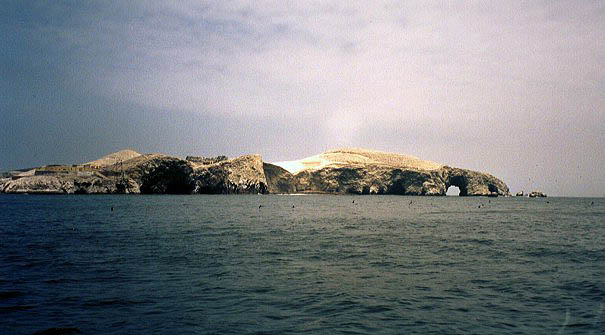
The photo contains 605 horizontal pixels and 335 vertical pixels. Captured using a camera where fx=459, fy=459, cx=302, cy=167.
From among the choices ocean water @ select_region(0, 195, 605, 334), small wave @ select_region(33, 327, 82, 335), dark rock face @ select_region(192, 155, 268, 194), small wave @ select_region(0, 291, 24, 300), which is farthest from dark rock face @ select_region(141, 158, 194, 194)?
small wave @ select_region(33, 327, 82, 335)

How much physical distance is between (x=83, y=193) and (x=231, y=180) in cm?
5350

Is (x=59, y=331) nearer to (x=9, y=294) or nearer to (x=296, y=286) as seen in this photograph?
(x=9, y=294)

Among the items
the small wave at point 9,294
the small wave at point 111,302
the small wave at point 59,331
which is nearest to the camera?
the small wave at point 59,331

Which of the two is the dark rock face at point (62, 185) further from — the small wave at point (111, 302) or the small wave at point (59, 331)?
the small wave at point (59, 331)

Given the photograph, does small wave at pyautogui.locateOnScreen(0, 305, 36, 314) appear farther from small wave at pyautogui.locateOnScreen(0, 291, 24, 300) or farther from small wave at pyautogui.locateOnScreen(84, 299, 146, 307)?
small wave at pyautogui.locateOnScreen(84, 299, 146, 307)

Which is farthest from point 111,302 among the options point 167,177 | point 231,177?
point 167,177

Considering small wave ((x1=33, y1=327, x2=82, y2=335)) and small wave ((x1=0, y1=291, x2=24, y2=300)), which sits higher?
small wave ((x1=0, y1=291, x2=24, y2=300))

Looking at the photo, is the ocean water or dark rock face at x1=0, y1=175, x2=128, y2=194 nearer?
the ocean water

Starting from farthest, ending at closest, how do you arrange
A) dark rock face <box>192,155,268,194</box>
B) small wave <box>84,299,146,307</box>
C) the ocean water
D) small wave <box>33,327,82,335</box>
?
1. dark rock face <box>192,155,268,194</box>
2. small wave <box>84,299,146,307</box>
3. the ocean water
4. small wave <box>33,327,82,335</box>

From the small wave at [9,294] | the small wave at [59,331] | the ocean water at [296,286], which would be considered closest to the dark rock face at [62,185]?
the ocean water at [296,286]

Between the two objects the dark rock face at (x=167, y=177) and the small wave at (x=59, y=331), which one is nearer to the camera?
the small wave at (x=59, y=331)

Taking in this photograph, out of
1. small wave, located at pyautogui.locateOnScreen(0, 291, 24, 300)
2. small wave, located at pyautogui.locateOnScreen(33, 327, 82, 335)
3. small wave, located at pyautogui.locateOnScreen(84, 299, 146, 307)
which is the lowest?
small wave, located at pyautogui.locateOnScreen(33, 327, 82, 335)

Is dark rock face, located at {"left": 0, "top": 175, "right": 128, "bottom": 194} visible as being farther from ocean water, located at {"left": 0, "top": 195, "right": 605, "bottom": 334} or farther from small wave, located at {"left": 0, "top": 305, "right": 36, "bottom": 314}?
small wave, located at {"left": 0, "top": 305, "right": 36, "bottom": 314}

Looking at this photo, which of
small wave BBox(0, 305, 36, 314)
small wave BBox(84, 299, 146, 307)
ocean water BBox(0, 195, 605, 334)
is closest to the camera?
ocean water BBox(0, 195, 605, 334)
